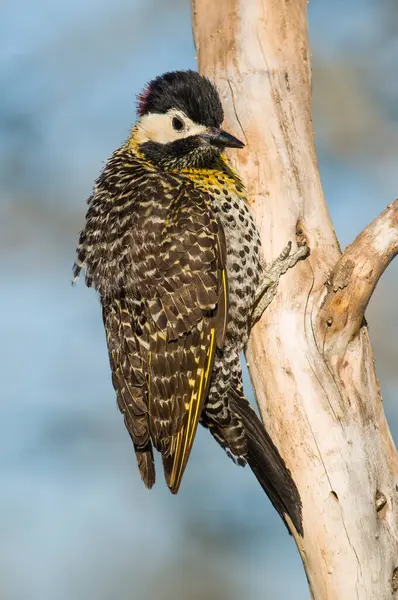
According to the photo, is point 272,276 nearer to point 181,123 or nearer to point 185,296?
point 185,296

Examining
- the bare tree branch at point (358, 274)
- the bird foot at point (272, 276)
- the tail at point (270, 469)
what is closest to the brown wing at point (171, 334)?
the bird foot at point (272, 276)

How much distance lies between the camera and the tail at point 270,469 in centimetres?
351

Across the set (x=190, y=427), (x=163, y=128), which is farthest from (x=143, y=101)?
(x=190, y=427)

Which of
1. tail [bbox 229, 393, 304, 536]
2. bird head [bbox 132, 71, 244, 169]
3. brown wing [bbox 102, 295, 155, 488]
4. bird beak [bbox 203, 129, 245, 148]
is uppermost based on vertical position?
bird head [bbox 132, 71, 244, 169]

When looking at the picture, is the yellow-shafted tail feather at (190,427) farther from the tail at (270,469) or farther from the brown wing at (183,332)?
the tail at (270,469)

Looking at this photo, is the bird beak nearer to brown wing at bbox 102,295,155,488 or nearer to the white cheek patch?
the white cheek patch

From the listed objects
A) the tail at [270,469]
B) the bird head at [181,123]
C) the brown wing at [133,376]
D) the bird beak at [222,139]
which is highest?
the bird head at [181,123]

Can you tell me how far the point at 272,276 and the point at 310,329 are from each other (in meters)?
0.31

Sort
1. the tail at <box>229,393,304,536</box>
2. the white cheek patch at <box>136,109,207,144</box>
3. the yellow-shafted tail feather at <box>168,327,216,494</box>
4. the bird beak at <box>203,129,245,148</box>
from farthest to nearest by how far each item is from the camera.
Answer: the white cheek patch at <box>136,109,207,144</box> < the bird beak at <box>203,129,245,148</box> < the yellow-shafted tail feather at <box>168,327,216,494</box> < the tail at <box>229,393,304,536</box>

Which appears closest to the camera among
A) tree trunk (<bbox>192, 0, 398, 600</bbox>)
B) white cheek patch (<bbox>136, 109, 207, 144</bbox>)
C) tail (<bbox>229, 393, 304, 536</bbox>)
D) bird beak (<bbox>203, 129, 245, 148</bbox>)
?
tree trunk (<bbox>192, 0, 398, 600</bbox>)

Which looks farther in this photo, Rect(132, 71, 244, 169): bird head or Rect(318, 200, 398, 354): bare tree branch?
Rect(132, 71, 244, 169): bird head

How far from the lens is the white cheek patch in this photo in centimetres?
411

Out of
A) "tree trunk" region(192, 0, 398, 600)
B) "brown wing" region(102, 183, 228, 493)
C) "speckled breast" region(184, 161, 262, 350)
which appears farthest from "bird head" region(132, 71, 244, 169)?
"brown wing" region(102, 183, 228, 493)

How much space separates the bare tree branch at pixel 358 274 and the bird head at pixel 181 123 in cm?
76
